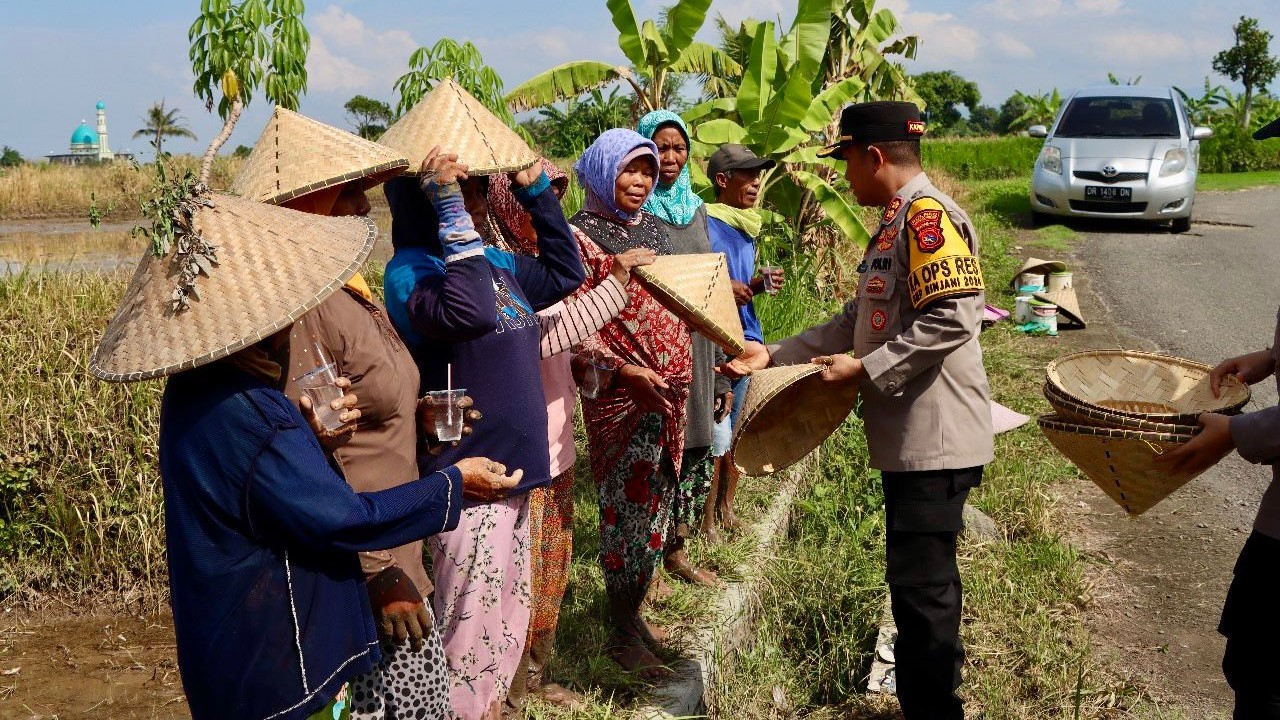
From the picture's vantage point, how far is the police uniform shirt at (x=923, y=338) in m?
3.30

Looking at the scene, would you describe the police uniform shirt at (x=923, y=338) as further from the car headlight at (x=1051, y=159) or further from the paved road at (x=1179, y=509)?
the car headlight at (x=1051, y=159)

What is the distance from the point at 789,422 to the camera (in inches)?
144

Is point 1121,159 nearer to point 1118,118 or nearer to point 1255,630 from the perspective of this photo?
point 1118,118

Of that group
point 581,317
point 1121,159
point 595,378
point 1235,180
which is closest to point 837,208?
point 595,378

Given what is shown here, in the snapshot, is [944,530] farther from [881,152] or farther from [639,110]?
[639,110]

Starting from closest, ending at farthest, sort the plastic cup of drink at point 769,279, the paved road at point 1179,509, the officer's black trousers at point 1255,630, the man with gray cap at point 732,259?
the officer's black trousers at point 1255,630 < the paved road at point 1179,509 < the plastic cup of drink at point 769,279 < the man with gray cap at point 732,259

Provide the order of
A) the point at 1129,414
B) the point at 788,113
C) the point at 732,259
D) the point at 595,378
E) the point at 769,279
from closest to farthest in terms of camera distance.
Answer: the point at 1129,414 < the point at 595,378 < the point at 769,279 < the point at 732,259 < the point at 788,113

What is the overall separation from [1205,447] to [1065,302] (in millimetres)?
7031

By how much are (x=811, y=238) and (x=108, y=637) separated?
24.0ft

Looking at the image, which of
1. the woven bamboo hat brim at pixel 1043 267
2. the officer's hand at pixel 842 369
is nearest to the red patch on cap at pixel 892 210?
the officer's hand at pixel 842 369

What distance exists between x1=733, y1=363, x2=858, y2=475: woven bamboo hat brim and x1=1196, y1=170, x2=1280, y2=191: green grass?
1982 cm

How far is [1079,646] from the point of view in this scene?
13.9ft

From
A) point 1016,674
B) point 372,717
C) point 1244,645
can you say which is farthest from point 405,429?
point 1016,674

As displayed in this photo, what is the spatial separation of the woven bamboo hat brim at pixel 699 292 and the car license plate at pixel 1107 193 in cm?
1149
